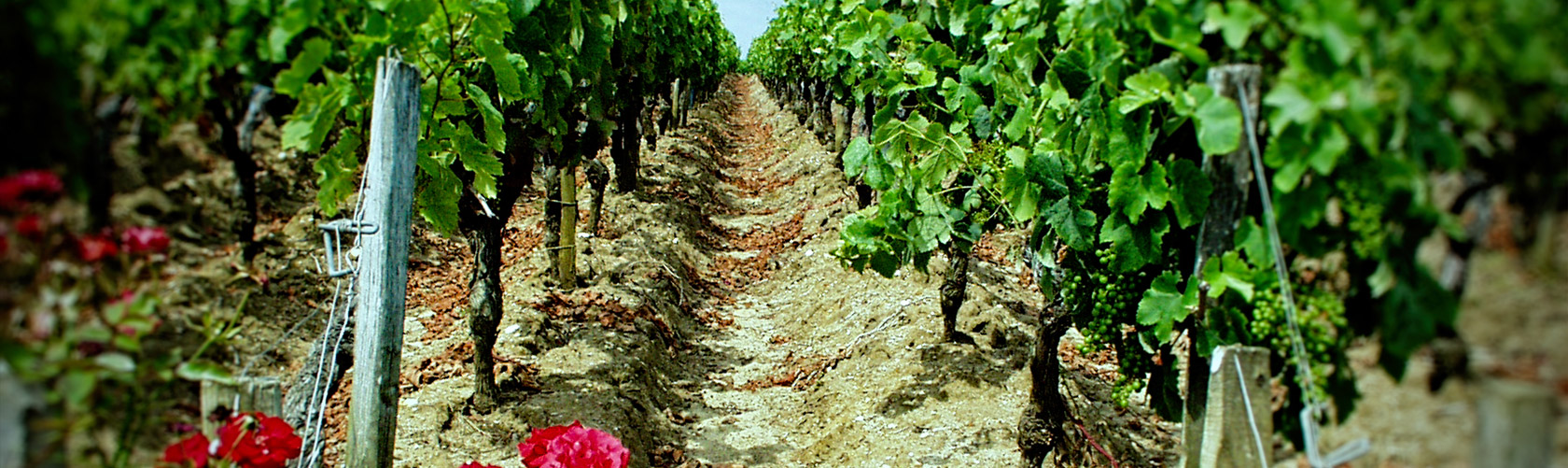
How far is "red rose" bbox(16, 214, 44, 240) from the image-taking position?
1.00 meters

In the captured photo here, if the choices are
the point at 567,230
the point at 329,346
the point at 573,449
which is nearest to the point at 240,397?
the point at 329,346

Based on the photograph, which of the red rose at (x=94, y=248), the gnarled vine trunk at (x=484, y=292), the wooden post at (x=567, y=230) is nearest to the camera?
the red rose at (x=94, y=248)

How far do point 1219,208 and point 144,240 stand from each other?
1.85 m

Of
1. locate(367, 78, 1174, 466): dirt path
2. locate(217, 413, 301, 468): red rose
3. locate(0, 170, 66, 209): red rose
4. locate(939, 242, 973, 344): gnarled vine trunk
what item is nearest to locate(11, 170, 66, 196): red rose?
locate(0, 170, 66, 209): red rose

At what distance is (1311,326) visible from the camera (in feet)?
5.19

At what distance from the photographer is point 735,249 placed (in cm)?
1062

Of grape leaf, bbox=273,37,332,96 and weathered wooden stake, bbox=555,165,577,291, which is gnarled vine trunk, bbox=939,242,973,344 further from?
grape leaf, bbox=273,37,332,96

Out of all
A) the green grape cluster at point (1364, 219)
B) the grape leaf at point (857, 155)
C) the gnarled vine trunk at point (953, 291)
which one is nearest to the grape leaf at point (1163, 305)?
the green grape cluster at point (1364, 219)

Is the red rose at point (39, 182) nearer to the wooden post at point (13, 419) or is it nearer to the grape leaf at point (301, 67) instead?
the wooden post at point (13, 419)

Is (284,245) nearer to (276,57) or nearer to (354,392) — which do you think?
(276,57)

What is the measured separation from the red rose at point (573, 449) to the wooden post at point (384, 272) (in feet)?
1.36

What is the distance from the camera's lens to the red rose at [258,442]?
1.57m

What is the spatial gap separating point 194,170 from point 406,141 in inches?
39.0

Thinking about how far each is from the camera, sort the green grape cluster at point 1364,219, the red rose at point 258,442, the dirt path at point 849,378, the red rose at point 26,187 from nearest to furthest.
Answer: the red rose at point 26,187, the green grape cluster at point 1364,219, the red rose at point 258,442, the dirt path at point 849,378
